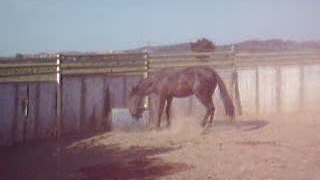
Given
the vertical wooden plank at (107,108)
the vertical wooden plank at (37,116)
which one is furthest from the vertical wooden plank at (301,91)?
the vertical wooden plank at (37,116)

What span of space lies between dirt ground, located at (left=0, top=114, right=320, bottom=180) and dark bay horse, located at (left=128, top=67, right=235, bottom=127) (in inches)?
30.1

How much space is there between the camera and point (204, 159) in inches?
429

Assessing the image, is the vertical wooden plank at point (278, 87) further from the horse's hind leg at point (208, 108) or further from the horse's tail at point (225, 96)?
the horse's hind leg at point (208, 108)

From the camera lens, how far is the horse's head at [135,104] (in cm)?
1625

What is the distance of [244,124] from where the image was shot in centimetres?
1645

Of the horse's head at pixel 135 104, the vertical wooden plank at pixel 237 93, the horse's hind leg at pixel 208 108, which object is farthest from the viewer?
the vertical wooden plank at pixel 237 93

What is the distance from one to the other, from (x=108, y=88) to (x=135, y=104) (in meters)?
1.06

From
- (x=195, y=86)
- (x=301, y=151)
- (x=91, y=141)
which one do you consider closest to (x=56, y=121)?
(x=91, y=141)

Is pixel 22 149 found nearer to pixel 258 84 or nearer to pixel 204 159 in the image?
pixel 204 159

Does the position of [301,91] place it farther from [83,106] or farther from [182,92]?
[83,106]

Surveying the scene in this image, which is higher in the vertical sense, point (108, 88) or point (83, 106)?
point (108, 88)

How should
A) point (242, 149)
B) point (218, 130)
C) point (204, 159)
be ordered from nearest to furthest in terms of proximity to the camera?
point (204, 159), point (242, 149), point (218, 130)

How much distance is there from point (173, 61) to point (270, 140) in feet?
26.2

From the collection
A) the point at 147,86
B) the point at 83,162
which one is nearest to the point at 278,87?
the point at 147,86
